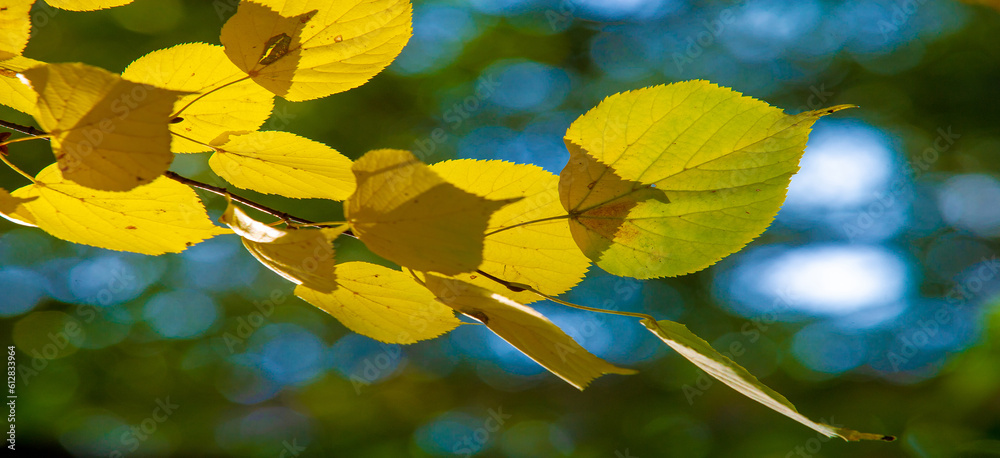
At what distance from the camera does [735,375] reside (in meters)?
0.22

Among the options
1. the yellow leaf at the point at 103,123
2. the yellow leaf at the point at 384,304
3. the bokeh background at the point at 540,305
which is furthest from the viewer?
the bokeh background at the point at 540,305

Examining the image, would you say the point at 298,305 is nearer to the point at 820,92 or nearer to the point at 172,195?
the point at 172,195

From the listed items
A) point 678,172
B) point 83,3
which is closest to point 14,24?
point 83,3

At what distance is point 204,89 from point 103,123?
10cm

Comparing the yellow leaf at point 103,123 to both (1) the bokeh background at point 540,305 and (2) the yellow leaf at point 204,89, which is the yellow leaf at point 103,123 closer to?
(2) the yellow leaf at point 204,89

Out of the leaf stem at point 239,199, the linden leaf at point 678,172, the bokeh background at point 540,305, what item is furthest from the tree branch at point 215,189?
the bokeh background at point 540,305

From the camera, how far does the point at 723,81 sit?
2920 millimetres

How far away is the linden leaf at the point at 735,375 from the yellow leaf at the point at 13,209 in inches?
12.0

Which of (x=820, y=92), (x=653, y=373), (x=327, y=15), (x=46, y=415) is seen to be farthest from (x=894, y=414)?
(x=46, y=415)

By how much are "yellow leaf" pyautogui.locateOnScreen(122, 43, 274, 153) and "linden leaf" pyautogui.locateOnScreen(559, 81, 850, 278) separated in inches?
7.2

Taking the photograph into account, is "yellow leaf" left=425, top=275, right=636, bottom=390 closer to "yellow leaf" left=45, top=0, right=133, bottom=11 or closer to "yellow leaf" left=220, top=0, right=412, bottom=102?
"yellow leaf" left=220, top=0, right=412, bottom=102

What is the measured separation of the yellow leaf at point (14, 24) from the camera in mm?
252

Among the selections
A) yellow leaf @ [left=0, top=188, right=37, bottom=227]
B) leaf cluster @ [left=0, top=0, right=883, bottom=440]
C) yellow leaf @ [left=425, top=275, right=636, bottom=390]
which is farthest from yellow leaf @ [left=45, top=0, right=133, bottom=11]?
yellow leaf @ [left=425, top=275, right=636, bottom=390]

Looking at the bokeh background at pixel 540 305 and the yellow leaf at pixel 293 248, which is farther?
the bokeh background at pixel 540 305
